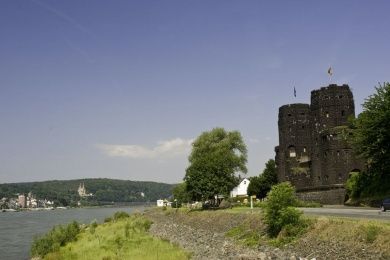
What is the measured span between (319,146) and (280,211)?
45.8 meters

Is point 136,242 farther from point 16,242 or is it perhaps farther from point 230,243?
point 16,242

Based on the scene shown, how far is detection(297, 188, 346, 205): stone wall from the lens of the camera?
6775cm

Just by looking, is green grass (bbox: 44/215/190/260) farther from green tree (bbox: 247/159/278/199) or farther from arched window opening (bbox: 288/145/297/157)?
green tree (bbox: 247/159/278/199)

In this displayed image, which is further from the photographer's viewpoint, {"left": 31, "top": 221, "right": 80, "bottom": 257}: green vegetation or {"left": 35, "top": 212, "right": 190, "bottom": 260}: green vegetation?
{"left": 31, "top": 221, "right": 80, "bottom": 257}: green vegetation

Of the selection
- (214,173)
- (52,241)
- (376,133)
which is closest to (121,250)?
(52,241)

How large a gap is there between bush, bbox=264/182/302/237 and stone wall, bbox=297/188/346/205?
1463 inches

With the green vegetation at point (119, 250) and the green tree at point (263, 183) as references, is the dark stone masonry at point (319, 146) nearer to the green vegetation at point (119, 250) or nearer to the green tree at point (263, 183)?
the green tree at point (263, 183)

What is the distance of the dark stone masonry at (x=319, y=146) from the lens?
70.9 metres

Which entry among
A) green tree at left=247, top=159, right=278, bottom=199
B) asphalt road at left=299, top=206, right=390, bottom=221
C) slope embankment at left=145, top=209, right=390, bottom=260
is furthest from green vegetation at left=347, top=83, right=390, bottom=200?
green tree at left=247, top=159, right=278, bottom=199

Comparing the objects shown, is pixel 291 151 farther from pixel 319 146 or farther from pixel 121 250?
pixel 121 250

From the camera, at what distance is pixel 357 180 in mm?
63906

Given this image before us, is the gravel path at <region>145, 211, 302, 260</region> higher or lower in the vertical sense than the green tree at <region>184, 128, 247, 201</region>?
lower

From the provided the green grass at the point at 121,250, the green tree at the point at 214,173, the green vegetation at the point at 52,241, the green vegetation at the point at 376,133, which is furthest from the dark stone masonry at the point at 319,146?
the green vegetation at the point at 52,241

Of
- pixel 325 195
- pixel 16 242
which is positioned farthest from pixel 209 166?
pixel 16 242
